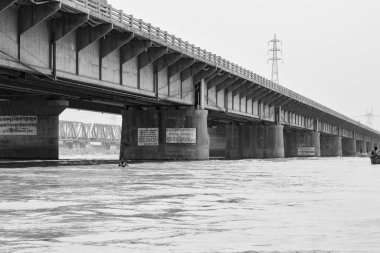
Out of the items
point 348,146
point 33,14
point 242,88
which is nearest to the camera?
point 33,14

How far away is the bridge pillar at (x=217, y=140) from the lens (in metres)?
98.5

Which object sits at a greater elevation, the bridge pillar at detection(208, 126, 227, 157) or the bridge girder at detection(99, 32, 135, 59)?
the bridge girder at detection(99, 32, 135, 59)

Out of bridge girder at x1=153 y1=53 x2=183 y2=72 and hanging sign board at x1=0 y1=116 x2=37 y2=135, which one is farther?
hanging sign board at x1=0 y1=116 x2=37 y2=135

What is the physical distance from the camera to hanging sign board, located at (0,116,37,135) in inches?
2013

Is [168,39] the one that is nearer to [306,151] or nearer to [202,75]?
[202,75]

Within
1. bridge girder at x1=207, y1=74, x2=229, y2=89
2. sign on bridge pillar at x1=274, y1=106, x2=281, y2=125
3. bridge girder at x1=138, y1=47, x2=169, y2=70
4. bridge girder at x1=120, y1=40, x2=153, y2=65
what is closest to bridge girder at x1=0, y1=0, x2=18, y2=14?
bridge girder at x1=120, y1=40, x2=153, y2=65

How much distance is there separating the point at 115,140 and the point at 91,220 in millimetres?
178424

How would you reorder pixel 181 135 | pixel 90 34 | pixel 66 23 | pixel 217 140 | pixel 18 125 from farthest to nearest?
pixel 217 140
pixel 181 135
pixel 18 125
pixel 90 34
pixel 66 23

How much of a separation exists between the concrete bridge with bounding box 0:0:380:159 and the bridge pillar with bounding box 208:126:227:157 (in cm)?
1349

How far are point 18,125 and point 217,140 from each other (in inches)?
2125

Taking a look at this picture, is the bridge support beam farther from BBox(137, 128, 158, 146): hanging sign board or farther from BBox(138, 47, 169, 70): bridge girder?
BBox(138, 47, 169, 70): bridge girder

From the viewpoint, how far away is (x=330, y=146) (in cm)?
13312

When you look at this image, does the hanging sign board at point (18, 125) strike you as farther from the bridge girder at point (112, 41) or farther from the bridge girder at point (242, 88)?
the bridge girder at point (242, 88)

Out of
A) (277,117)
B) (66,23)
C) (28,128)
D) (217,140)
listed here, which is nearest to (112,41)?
(66,23)
